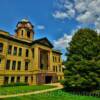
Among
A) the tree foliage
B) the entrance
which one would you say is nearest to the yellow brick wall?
A: the entrance

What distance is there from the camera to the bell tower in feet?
167

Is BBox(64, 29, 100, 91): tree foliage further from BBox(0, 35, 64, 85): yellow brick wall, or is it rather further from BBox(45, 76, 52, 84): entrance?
BBox(45, 76, 52, 84): entrance

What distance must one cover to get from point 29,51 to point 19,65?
18.8 feet

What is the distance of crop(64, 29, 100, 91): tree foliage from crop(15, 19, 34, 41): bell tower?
23152 mm

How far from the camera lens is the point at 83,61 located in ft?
91.5

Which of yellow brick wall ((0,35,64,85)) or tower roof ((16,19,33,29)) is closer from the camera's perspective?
yellow brick wall ((0,35,64,85))

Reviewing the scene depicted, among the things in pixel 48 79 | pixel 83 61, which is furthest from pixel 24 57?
pixel 83 61

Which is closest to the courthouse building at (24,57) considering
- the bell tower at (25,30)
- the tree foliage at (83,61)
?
the bell tower at (25,30)

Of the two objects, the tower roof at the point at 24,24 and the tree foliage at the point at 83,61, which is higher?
the tower roof at the point at 24,24

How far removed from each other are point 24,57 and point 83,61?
22549 millimetres

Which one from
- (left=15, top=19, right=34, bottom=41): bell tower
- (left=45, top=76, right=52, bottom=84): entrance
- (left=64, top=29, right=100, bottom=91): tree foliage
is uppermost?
(left=15, top=19, right=34, bottom=41): bell tower

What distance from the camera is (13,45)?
4278 centimetres

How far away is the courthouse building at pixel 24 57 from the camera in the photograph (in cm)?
3997

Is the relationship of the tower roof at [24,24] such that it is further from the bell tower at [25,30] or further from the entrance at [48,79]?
the entrance at [48,79]
